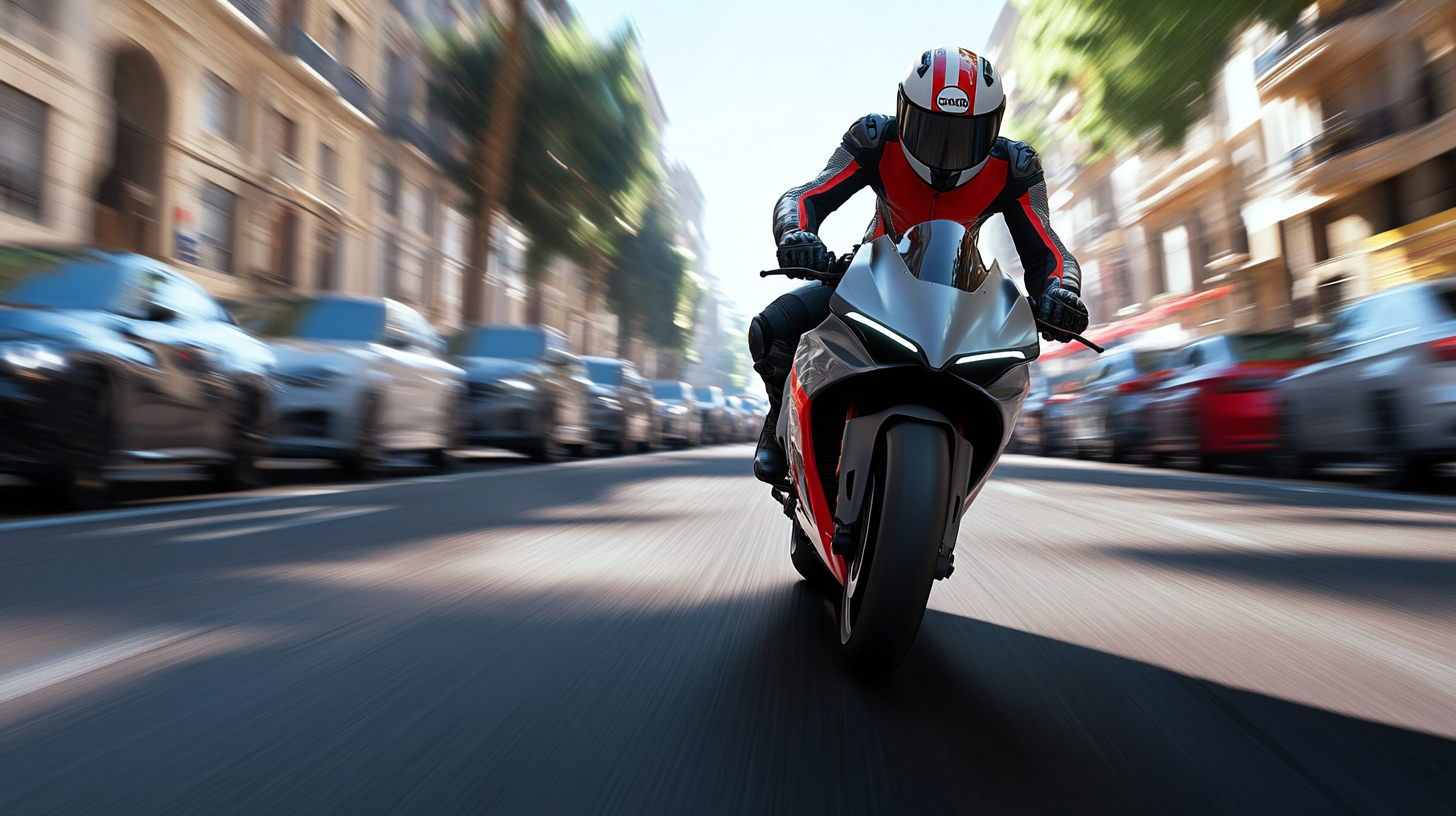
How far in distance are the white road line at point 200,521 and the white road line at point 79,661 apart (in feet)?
7.76

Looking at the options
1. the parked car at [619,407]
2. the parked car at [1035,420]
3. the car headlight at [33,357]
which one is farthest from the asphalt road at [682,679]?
the parked car at [1035,420]

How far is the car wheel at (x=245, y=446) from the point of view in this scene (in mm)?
7184

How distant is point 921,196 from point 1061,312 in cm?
59

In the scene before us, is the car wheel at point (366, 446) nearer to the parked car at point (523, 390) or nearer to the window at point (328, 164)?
the parked car at point (523, 390)

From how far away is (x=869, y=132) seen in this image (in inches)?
138

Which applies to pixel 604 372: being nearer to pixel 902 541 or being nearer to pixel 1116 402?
pixel 1116 402

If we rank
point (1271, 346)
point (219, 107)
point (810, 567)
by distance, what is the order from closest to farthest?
point (810, 567), point (1271, 346), point (219, 107)

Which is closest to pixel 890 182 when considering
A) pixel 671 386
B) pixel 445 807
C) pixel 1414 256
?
pixel 445 807

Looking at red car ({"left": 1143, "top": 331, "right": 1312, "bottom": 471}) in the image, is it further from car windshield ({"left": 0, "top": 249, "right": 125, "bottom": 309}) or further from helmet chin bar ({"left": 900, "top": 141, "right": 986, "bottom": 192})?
car windshield ({"left": 0, "top": 249, "right": 125, "bottom": 309})

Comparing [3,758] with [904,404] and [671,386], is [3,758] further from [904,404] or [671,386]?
[671,386]

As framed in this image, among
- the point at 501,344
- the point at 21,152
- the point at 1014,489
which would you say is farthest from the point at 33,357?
the point at 21,152

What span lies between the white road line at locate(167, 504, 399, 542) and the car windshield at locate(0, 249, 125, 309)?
1.67 metres

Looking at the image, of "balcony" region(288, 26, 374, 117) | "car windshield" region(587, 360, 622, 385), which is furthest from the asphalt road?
"balcony" region(288, 26, 374, 117)

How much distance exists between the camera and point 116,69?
21.7 meters
